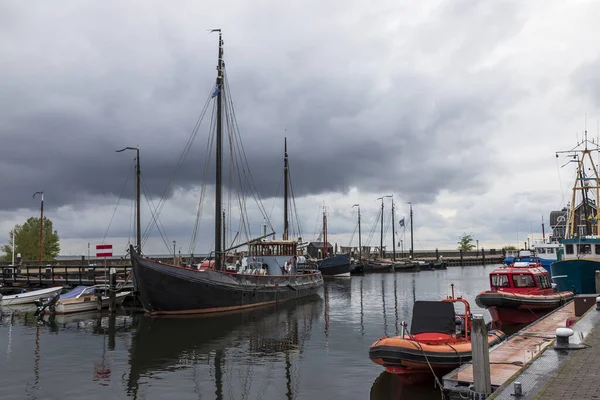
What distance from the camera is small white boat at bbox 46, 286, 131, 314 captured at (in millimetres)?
33000

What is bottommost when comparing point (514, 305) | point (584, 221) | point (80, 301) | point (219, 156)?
point (80, 301)

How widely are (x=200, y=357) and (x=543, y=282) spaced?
20.6 metres

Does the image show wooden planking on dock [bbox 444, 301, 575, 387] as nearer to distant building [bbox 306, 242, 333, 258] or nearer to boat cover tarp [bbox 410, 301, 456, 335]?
boat cover tarp [bbox 410, 301, 456, 335]

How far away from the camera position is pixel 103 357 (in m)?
20.2

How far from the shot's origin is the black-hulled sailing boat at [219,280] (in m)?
30.4

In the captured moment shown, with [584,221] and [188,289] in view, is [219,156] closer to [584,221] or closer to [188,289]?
[188,289]

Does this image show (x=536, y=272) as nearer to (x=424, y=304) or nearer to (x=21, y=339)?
(x=424, y=304)

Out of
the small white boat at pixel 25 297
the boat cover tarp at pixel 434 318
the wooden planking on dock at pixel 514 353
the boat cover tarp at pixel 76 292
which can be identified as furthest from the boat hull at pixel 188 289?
the wooden planking on dock at pixel 514 353

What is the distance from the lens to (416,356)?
14000 mm

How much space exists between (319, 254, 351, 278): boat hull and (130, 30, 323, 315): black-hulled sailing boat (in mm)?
34874

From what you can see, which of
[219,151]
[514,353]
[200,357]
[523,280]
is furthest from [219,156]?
[514,353]

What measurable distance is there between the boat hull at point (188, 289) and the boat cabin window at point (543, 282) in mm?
19043

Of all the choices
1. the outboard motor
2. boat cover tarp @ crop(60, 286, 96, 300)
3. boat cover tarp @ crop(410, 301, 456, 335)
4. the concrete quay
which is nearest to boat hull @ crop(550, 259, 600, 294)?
the concrete quay

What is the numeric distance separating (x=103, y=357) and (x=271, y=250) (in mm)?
22171
